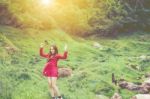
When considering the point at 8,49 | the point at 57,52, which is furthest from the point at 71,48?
the point at 8,49

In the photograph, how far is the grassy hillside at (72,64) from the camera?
747cm

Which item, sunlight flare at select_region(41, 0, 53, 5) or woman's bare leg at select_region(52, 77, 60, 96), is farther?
sunlight flare at select_region(41, 0, 53, 5)

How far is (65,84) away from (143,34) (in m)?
2.03

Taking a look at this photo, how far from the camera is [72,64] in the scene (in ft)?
25.9

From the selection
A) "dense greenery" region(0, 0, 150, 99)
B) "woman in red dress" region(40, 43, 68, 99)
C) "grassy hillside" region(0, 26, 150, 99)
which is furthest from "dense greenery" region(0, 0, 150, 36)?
"woman in red dress" region(40, 43, 68, 99)

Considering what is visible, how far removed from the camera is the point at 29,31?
8.23m

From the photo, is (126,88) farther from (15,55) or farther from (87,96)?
(15,55)

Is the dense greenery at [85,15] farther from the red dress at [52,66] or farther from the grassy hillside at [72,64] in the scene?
the red dress at [52,66]

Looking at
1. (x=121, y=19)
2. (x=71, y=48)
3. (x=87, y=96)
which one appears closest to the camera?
(x=87, y=96)

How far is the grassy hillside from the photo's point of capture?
7473 mm

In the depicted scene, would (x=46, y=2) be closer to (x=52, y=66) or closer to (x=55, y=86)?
(x=52, y=66)

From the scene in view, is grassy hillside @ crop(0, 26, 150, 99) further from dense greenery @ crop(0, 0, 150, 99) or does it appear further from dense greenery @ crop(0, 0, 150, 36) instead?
dense greenery @ crop(0, 0, 150, 36)

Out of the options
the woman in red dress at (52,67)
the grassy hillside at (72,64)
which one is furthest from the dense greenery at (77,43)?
the woman in red dress at (52,67)

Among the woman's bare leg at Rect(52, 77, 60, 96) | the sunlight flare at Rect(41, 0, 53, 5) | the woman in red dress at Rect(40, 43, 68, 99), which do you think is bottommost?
the woman's bare leg at Rect(52, 77, 60, 96)
